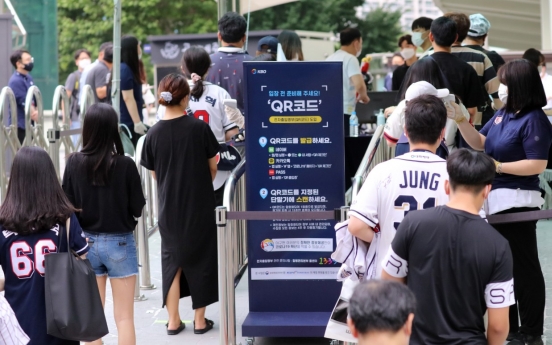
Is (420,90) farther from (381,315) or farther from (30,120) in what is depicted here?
(30,120)

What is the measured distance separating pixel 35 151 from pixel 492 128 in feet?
8.96

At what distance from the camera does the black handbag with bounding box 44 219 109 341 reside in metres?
3.96

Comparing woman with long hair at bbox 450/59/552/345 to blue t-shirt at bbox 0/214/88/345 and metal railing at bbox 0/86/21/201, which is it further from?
metal railing at bbox 0/86/21/201

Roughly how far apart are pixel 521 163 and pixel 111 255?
2.45m

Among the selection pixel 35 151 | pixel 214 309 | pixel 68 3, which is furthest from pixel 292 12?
pixel 35 151

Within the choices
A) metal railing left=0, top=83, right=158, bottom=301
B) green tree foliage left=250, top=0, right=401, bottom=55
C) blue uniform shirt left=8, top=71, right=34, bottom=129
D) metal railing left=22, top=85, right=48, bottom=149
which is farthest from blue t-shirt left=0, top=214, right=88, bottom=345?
green tree foliage left=250, top=0, right=401, bottom=55

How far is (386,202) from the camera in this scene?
384cm

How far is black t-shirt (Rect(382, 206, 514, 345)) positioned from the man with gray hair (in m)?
0.76

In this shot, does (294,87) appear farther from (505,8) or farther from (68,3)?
(68,3)

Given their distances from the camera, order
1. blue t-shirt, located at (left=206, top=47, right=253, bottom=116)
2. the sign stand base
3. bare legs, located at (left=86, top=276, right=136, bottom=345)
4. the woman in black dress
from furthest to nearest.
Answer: blue t-shirt, located at (left=206, top=47, right=253, bottom=116) → the woman in black dress → the sign stand base → bare legs, located at (left=86, top=276, right=136, bottom=345)

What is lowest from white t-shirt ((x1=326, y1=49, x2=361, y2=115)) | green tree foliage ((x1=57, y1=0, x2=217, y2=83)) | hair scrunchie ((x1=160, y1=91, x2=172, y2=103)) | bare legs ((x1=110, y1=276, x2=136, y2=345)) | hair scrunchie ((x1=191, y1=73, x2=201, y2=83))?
bare legs ((x1=110, y1=276, x2=136, y2=345))

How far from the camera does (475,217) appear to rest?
3332 mm

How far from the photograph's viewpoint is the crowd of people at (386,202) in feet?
10.8

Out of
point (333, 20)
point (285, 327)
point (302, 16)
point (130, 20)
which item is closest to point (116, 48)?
point (285, 327)
